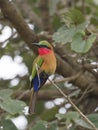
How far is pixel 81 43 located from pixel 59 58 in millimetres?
539

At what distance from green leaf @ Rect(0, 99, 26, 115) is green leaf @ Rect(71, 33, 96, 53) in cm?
36

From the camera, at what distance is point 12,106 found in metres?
1.86

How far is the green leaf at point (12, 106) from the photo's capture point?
5.94 feet

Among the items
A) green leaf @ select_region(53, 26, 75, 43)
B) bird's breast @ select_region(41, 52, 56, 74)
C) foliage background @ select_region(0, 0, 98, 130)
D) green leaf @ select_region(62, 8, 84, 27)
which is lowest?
foliage background @ select_region(0, 0, 98, 130)

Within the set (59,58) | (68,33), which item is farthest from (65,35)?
(59,58)

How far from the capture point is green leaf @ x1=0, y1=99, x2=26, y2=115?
1.81 meters

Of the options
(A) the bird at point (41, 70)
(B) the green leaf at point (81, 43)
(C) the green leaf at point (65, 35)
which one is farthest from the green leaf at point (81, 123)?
(C) the green leaf at point (65, 35)

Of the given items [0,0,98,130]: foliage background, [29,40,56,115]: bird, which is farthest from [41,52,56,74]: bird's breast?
[0,0,98,130]: foliage background

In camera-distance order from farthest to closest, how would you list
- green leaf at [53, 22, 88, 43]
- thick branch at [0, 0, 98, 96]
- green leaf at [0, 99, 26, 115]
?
thick branch at [0, 0, 98, 96]
green leaf at [53, 22, 88, 43]
green leaf at [0, 99, 26, 115]

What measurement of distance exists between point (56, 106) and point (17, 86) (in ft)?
1.12

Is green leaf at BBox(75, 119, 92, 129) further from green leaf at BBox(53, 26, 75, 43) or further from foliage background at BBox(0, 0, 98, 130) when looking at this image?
green leaf at BBox(53, 26, 75, 43)

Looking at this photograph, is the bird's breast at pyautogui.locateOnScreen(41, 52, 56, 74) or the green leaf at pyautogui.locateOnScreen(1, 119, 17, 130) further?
the bird's breast at pyautogui.locateOnScreen(41, 52, 56, 74)

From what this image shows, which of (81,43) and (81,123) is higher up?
(81,43)

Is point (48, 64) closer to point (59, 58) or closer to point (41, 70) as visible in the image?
point (41, 70)
